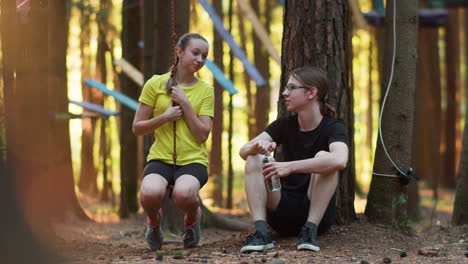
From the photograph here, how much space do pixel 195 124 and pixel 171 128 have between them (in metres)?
0.21

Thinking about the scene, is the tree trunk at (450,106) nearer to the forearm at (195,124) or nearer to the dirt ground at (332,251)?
the dirt ground at (332,251)

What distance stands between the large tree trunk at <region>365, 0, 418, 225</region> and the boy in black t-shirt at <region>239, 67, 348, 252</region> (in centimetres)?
74

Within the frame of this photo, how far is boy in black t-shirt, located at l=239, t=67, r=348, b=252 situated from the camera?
13.8ft

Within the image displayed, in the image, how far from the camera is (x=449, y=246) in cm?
507

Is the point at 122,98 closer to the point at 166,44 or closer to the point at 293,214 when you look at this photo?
the point at 166,44

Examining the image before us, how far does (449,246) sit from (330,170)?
1.50 metres

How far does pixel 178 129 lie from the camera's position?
179 inches

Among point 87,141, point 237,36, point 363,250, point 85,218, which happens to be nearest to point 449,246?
point 363,250

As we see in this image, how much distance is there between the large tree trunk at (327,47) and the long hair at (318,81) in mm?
348

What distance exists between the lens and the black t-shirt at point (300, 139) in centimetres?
441

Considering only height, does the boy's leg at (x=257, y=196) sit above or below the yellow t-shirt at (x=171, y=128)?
below

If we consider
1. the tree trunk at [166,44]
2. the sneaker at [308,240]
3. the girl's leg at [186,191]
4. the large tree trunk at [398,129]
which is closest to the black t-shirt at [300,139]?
the sneaker at [308,240]

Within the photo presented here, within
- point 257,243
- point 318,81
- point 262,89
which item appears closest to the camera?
point 257,243

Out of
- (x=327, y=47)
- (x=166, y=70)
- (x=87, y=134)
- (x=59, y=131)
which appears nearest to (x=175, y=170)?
(x=327, y=47)
